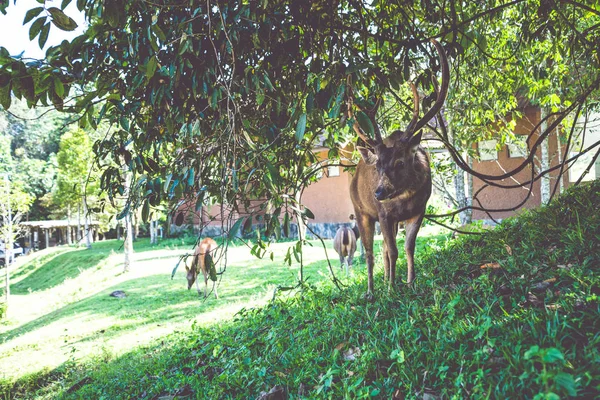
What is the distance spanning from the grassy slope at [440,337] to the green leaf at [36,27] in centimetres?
290

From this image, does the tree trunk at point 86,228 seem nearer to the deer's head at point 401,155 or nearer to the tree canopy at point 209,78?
the tree canopy at point 209,78

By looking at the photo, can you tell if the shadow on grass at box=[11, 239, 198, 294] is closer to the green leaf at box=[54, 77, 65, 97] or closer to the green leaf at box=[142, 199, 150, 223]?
the green leaf at box=[142, 199, 150, 223]

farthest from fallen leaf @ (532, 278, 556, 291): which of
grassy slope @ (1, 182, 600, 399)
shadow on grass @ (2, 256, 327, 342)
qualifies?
shadow on grass @ (2, 256, 327, 342)

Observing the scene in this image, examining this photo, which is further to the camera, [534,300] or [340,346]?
[340,346]

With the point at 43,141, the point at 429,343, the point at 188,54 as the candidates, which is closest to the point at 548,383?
the point at 429,343

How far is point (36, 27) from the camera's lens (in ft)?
8.36

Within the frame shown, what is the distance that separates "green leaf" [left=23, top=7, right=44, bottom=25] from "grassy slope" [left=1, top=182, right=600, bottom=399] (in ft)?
9.74

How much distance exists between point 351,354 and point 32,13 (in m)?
3.12

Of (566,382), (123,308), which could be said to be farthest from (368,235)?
(123,308)

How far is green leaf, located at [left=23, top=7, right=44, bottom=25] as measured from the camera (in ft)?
8.18

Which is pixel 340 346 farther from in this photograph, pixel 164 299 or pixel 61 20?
pixel 164 299

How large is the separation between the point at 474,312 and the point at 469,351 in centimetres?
55

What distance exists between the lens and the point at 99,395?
5.15m

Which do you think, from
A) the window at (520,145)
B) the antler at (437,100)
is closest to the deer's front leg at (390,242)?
the antler at (437,100)
